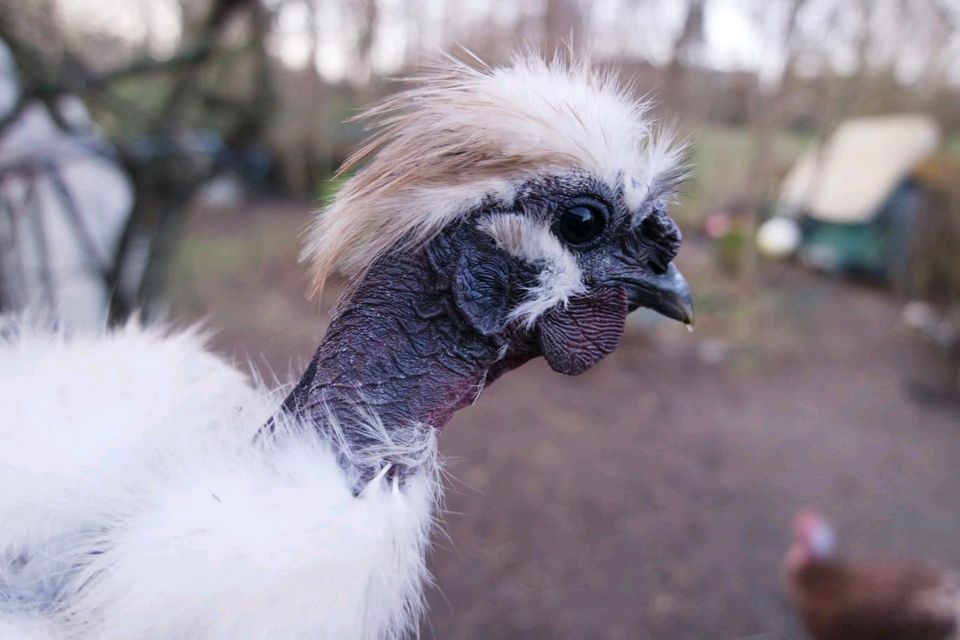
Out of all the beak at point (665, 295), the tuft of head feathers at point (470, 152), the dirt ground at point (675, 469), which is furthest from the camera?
the dirt ground at point (675, 469)

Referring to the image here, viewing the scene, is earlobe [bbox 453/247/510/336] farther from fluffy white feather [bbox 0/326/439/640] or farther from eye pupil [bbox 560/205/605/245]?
fluffy white feather [bbox 0/326/439/640]

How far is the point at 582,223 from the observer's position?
128 centimetres

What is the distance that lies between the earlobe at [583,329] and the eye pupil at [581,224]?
120mm

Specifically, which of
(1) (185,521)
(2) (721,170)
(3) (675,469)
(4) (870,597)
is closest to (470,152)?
(1) (185,521)

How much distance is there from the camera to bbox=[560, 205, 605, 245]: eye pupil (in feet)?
4.12

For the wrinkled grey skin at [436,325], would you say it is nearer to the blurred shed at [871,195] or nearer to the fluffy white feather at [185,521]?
the fluffy white feather at [185,521]

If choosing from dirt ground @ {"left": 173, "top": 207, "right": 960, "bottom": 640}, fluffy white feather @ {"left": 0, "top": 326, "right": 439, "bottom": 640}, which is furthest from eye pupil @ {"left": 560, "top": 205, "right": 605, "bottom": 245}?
dirt ground @ {"left": 173, "top": 207, "right": 960, "bottom": 640}

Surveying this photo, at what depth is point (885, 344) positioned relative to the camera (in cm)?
798

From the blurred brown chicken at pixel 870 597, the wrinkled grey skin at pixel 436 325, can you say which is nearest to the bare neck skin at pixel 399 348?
the wrinkled grey skin at pixel 436 325

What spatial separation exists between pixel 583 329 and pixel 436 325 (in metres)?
0.32

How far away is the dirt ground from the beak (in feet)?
3.41

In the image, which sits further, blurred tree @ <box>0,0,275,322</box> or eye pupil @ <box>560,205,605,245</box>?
blurred tree @ <box>0,0,275,322</box>

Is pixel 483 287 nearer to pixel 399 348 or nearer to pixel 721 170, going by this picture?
pixel 399 348

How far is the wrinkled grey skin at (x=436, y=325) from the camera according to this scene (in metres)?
1.21
